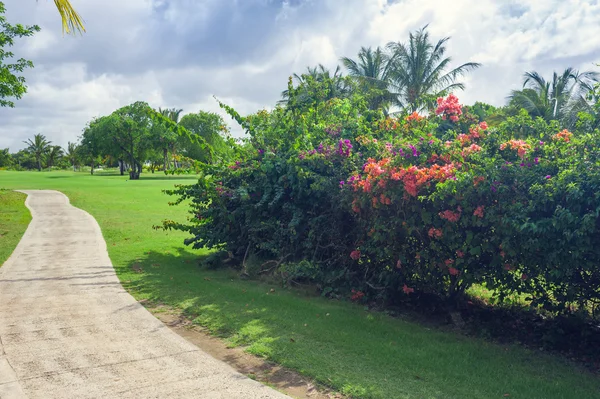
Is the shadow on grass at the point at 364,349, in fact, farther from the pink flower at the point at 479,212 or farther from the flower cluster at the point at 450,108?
the flower cluster at the point at 450,108

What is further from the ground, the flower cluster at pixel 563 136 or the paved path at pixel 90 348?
the flower cluster at pixel 563 136

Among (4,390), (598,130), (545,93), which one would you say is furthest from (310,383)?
(545,93)

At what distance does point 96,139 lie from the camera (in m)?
66.0

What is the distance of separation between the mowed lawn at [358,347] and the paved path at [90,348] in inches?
23.9

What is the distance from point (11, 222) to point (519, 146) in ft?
52.7

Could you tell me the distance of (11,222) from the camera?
54.6ft

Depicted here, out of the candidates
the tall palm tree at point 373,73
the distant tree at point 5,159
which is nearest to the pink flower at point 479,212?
the tall palm tree at point 373,73

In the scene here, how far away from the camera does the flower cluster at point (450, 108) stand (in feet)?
26.4

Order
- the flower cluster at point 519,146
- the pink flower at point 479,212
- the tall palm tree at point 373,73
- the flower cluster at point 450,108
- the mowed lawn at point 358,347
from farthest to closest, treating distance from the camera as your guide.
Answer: the tall palm tree at point 373,73, the flower cluster at point 450,108, the flower cluster at point 519,146, the pink flower at point 479,212, the mowed lawn at point 358,347

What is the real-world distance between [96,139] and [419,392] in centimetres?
6799

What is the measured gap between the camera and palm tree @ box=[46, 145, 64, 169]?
10575cm

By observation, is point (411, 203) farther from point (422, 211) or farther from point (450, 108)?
point (450, 108)

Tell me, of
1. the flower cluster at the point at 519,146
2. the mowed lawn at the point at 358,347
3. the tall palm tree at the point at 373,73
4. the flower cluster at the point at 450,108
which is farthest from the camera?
the tall palm tree at the point at 373,73

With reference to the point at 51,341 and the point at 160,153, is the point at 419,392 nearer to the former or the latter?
the point at 51,341
